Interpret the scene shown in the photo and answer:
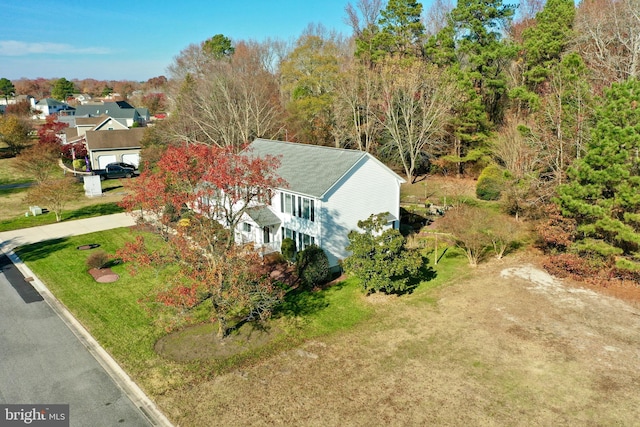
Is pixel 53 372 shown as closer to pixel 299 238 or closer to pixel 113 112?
pixel 299 238

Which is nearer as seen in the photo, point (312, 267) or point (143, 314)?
point (143, 314)

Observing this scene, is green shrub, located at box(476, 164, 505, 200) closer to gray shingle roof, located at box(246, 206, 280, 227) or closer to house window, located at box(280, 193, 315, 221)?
house window, located at box(280, 193, 315, 221)

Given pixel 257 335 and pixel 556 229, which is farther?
pixel 556 229

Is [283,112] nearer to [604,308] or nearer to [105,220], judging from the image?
[105,220]

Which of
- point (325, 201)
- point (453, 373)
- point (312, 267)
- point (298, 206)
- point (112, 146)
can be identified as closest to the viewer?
point (453, 373)

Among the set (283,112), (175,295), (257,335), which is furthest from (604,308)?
(283,112)

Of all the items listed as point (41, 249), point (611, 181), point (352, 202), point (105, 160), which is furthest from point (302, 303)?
point (105, 160)

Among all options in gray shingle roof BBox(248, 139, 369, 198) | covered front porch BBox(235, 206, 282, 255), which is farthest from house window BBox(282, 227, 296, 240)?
gray shingle roof BBox(248, 139, 369, 198)

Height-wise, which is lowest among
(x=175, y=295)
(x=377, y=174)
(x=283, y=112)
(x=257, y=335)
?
(x=257, y=335)
